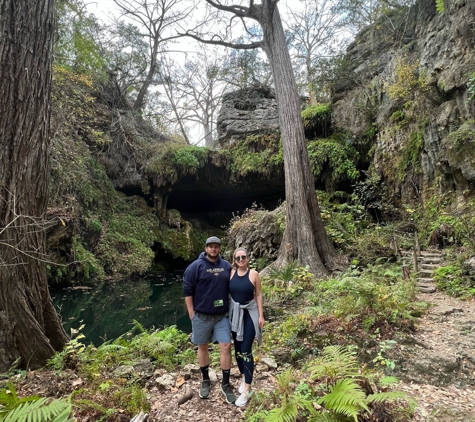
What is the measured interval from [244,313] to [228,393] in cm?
69

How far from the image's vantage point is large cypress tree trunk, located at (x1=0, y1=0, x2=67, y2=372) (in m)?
2.85

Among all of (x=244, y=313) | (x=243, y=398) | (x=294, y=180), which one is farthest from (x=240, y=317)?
(x=294, y=180)

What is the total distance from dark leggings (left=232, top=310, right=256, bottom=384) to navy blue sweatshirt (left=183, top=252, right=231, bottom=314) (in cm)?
24

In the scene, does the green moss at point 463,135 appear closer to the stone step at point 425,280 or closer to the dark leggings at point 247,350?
the stone step at point 425,280

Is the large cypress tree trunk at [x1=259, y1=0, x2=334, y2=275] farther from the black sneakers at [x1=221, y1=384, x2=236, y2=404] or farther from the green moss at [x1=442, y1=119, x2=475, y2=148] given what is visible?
the black sneakers at [x1=221, y1=384, x2=236, y2=404]

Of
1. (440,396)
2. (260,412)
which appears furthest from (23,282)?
(440,396)

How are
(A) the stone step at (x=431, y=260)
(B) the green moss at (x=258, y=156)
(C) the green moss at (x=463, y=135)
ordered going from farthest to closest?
(B) the green moss at (x=258, y=156), (C) the green moss at (x=463, y=135), (A) the stone step at (x=431, y=260)

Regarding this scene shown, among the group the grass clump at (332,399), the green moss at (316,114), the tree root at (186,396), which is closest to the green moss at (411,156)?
the green moss at (316,114)

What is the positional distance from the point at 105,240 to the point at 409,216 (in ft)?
37.0

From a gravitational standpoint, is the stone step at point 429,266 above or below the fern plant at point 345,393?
below

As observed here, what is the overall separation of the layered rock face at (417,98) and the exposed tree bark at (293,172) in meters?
3.65

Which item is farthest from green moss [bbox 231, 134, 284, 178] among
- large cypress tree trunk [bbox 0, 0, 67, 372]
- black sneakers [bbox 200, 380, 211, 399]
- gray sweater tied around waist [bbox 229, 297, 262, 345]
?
black sneakers [bbox 200, 380, 211, 399]

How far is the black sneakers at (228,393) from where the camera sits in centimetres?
259

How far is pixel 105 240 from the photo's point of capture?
12.1 m
